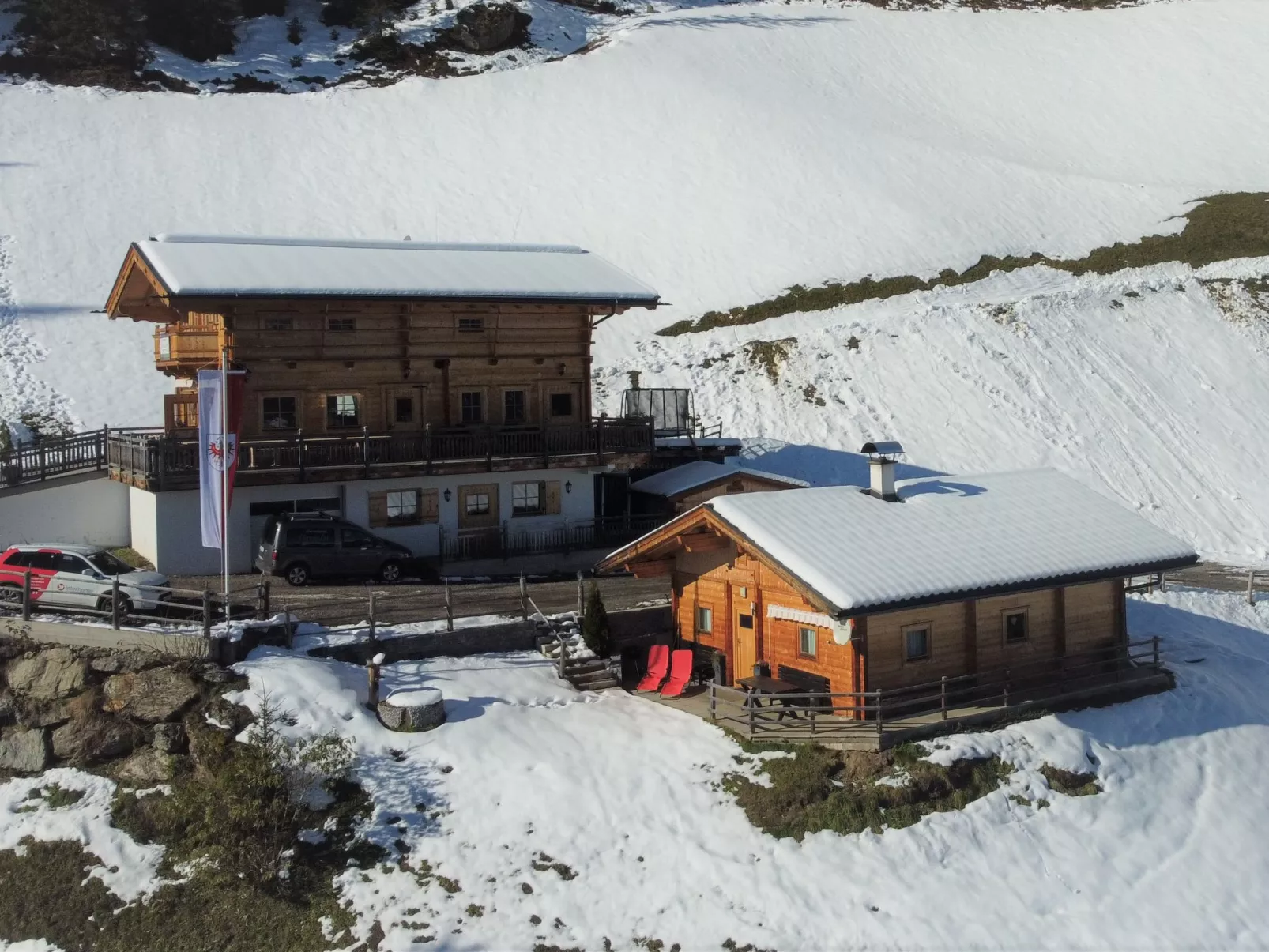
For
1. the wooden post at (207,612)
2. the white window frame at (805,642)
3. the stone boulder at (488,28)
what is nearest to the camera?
the wooden post at (207,612)

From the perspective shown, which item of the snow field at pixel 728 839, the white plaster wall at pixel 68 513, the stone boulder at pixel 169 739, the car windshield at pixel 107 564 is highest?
the white plaster wall at pixel 68 513

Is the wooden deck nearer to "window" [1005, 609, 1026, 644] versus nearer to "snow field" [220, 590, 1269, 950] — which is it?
"snow field" [220, 590, 1269, 950]

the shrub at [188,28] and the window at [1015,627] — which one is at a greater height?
the shrub at [188,28]

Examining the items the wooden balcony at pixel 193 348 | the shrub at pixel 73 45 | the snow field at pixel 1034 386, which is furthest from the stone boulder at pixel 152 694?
the shrub at pixel 73 45

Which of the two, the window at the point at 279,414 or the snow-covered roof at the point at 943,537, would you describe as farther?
the window at the point at 279,414

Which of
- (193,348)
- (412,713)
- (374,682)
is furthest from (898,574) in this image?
(193,348)

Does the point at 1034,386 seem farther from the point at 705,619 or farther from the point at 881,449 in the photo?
the point at 705,619

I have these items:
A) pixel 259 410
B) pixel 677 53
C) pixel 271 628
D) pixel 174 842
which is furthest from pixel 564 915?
pixel 677 53

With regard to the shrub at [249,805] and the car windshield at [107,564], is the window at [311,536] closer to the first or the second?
the car windshield at [107,564]

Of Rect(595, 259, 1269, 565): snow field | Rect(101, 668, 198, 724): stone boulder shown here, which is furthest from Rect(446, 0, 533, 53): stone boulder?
Rect(101, 668, 198, 724): stone boulder
